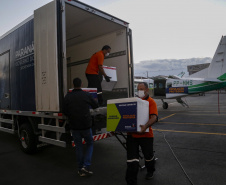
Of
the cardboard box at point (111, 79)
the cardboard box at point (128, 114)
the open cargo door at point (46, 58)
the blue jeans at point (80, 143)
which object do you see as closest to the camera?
the cardboard box at point (128, 114)

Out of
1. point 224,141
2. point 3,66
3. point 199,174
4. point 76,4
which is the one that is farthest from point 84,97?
point 224,141

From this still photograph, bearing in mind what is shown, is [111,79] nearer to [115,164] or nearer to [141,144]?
[115,164]

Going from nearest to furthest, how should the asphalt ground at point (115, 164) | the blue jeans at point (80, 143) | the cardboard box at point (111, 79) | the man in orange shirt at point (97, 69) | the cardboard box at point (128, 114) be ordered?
1. the cardboard box at point (128, 114)
2. the asphalt ground at point (115, 164)
3. the blue jeans at point (80, 143)
4. the man in orange shirt at point (97, 69)
5. the cardboard box at point (111, 79)

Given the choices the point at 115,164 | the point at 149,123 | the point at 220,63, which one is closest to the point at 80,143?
the point at 115,164

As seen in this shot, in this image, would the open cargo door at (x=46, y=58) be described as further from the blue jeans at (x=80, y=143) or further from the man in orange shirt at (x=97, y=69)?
the man in orange shirt at (x=97, y=69)

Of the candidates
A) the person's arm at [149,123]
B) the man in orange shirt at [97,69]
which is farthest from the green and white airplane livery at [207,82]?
the person's arm at [149,123]

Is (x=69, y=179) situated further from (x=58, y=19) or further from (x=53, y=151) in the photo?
(x=58, y=19)

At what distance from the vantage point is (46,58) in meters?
4.36

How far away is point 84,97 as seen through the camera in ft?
12.0

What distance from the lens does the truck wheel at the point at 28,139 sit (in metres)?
4.99

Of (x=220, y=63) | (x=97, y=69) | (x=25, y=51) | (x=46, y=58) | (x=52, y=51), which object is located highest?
(x=220, y=63)

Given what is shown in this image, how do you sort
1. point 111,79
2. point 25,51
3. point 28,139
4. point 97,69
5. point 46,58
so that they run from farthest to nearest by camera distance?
point 111,79, point 97,69, point 25,51, point 28,139, point 46,58

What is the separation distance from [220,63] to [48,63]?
1517 cm

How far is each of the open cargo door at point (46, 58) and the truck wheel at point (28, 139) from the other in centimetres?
78
